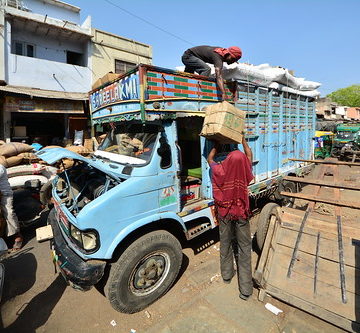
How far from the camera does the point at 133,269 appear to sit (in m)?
2.60

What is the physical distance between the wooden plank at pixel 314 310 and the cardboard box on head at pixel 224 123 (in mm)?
1935

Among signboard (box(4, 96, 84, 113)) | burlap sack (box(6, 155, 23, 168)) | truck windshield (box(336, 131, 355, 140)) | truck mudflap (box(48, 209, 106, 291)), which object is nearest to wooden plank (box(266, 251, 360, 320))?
truck mudflap (box(48, 209, 106, 291))

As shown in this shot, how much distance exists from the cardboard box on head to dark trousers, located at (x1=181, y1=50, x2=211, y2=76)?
52.9 inches

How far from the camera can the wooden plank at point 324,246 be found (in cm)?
269

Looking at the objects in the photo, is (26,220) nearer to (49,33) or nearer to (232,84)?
(232,84)

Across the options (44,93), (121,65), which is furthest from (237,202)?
(121,65)

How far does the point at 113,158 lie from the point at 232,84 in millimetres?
2444

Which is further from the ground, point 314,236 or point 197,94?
point 197,94

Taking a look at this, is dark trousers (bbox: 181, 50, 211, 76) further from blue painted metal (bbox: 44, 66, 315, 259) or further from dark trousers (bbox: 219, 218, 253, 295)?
dark trousers (bbox: 219, 218, 253, 295)

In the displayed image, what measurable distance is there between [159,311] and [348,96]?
6612cm

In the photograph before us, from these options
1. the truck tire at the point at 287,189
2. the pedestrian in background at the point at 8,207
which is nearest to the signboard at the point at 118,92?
the pedestrian in background at the point at 8,207

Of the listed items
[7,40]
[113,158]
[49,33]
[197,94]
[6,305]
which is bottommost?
[6,305]

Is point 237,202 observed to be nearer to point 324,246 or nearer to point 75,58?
point 324,246

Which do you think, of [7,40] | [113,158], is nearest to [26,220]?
[113,158]
